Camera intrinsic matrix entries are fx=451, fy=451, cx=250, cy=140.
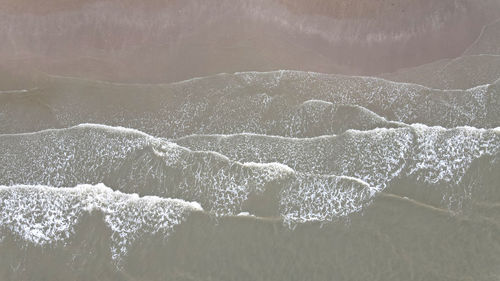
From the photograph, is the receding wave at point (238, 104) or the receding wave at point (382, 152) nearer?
the receding wave at point (382, 152)

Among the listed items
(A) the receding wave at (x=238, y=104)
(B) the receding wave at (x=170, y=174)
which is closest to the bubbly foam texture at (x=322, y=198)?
(B) the receding wave at (x=170, y=174)

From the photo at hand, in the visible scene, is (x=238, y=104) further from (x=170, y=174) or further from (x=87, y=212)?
(x=87, y=212)

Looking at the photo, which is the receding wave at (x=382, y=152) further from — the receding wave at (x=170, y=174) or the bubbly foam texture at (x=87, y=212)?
the bubbly foam texture at (x=87, y=212)

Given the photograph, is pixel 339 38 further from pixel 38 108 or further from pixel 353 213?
pixel 38 108

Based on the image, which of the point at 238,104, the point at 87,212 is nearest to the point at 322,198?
the point at 238,104

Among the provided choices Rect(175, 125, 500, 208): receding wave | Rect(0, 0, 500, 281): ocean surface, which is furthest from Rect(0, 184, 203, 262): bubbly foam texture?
Rect(175, 125, 500, 208): receding wave

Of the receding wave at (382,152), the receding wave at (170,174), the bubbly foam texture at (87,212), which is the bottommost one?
the bubbly foam texture at (87,212)

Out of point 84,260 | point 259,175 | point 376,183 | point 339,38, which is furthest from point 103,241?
point 339,38
